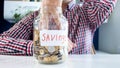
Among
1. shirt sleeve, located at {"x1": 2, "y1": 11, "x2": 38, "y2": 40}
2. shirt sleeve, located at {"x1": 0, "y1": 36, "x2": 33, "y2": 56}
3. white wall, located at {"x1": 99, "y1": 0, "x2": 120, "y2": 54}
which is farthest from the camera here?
white wall, located at {"x1": 99, "y1": 0, "x2": 120, "y2": 54}

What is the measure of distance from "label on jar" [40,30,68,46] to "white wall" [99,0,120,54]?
1.36m

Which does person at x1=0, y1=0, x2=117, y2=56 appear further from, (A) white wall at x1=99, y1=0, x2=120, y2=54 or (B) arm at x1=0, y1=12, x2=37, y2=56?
(A) white wall at x1=99, y1=0, x2=120, y2=54

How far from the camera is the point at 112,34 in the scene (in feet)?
6.07

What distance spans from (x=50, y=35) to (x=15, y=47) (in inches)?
14.3

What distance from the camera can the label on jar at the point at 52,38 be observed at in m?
0.52

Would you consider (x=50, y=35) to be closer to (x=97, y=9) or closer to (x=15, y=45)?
(x=15, y=45)

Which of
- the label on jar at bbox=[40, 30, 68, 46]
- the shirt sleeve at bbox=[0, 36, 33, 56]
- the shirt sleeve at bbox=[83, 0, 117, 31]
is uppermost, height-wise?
the shirt sleeve at bbox=[83, 0, 117, 31]

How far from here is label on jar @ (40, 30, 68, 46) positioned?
52 cm

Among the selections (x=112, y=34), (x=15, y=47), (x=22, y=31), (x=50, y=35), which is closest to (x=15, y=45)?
(x=15, y=47)

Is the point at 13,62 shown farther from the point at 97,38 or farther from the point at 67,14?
the point at 97,38

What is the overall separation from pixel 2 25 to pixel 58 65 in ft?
4.64

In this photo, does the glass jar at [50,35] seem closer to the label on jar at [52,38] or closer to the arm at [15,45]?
the label on jar at [52,38]

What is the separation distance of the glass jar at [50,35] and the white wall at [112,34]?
4.40 feet

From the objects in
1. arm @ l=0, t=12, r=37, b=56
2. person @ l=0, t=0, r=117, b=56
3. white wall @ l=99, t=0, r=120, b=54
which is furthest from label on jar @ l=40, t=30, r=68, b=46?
white wall @ l=99, t=0, r=120, b=54
